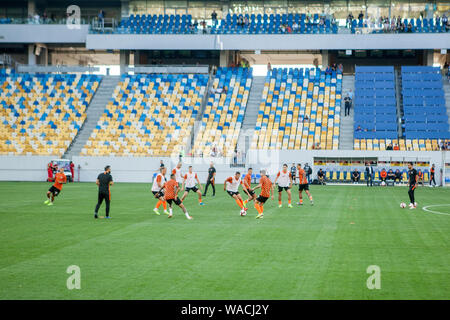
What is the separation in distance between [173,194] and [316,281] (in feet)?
34.2

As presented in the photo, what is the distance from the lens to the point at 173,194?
20.2 metres

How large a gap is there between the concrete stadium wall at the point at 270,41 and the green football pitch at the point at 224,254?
125 feet

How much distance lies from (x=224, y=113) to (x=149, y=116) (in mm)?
7055

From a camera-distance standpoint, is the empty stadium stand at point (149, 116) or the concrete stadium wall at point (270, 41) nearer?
the empty stadium stand at point (149, 116)

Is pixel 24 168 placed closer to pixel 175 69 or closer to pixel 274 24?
pixel 175 69

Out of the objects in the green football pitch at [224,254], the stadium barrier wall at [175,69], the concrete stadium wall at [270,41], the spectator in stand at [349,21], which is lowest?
the green football pitch at [224,254]

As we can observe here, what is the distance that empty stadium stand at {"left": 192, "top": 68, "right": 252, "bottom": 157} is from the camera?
2002 inches

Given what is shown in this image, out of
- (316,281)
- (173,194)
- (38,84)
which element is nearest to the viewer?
(316,281)

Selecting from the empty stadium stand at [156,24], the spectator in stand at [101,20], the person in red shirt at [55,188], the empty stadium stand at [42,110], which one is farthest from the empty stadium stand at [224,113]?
the person in red shirt at [55,188]

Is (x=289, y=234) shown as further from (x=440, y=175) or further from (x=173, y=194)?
(x=440, y=175)

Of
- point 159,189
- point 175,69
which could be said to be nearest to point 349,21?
point 175,69

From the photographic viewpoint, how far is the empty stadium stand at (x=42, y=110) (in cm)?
5216

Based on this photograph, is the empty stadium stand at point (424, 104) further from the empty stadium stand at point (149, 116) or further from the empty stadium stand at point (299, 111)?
the empty stadium stand at point (149, 116)

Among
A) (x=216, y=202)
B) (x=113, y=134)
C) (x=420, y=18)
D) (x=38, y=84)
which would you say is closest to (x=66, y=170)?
(x=113, y=134)
